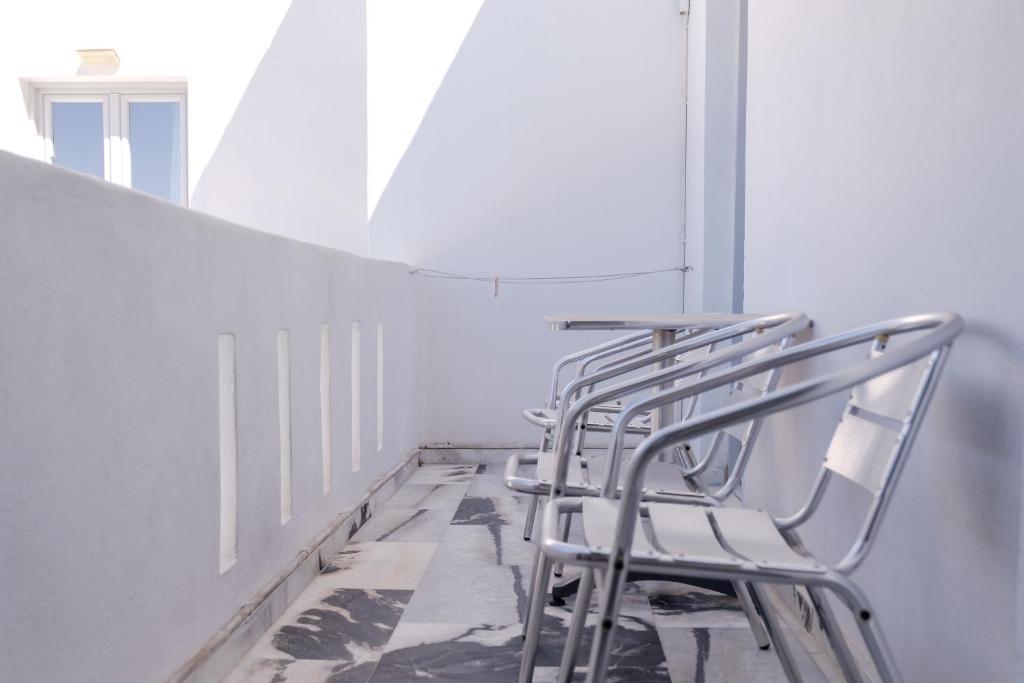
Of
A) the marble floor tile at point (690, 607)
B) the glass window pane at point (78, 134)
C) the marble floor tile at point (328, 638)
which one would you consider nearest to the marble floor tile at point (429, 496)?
the marble floor tile at point (328, 638)

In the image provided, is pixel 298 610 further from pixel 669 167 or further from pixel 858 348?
pixel 669 167

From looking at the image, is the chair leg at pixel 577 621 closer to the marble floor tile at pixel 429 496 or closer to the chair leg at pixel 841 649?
the chair leg at pixel 841 649

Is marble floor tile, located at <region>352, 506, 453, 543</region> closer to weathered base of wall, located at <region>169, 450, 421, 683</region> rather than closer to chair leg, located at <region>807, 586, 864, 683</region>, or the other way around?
weathered base of wall, located at <region>169, 450, 421, 683</region>

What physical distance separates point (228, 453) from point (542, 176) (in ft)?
9.49

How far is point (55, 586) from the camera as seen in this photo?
53.6 inches

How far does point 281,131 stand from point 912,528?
490cm

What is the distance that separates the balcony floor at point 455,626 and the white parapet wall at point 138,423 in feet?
0.57

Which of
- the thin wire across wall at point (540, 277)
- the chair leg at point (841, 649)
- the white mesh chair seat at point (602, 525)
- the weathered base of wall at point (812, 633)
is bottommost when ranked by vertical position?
the weathered base of wall at point (812, 633)

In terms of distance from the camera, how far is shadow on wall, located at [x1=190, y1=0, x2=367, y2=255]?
5.80 metres

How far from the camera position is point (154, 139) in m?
6.16

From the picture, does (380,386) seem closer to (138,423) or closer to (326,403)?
(326,403)

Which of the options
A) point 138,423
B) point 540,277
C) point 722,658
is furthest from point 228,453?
point 540,277

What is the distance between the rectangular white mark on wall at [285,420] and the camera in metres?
2.70

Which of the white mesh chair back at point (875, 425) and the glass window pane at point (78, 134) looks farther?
the glass window pane at point (78, 134)
